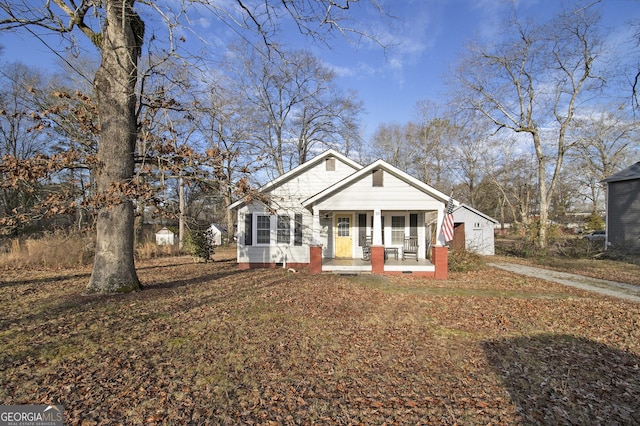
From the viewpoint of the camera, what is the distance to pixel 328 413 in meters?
3.12

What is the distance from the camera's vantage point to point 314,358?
4.34 meters

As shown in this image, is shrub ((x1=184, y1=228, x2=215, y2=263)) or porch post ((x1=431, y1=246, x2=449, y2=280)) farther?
shrub ((x1=184, y1=228, x2=215, y2=263))

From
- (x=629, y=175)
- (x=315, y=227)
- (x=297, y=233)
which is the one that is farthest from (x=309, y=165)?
(x=629, y=175)

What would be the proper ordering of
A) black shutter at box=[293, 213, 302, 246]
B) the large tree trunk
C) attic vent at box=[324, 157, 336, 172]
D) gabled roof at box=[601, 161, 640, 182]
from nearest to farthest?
1. the large tree trunk
2. black shutter at box=[293, 213, 302, 246]
3. attic vent at box=[324, 157, 336, 172]
4. gabled roof at box=[601, 161, 640, 182]

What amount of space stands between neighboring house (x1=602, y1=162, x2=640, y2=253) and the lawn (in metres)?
15.4

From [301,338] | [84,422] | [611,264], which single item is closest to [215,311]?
[301,338]

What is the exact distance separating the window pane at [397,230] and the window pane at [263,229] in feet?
18.3

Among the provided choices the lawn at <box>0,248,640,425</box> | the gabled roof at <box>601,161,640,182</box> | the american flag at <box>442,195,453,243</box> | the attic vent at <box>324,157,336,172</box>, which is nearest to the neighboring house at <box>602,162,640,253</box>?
the gabled roof at <box>601,161,640,182</box>

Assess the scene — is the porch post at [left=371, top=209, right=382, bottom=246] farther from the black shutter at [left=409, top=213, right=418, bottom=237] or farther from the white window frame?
the white window frame

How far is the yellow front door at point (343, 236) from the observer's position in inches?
567

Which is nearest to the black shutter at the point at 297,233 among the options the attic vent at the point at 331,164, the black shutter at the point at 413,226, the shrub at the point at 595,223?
the attic vent at the point at 331,164

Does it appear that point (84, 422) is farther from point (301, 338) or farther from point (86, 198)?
point (86, 198)

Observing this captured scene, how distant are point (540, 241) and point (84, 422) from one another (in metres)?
21.6

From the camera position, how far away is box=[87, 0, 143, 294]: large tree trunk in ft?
22.7
